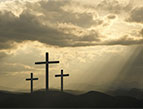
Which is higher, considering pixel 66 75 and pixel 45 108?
pixel 66 75

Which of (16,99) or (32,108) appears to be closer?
(32,108)

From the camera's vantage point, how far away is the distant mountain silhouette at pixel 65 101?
5382cm

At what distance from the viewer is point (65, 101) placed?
5525 centimetres

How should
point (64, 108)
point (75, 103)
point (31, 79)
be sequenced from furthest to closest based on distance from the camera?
1. point (31, 79)
2. point (75, 103)
3. point (64, 108)

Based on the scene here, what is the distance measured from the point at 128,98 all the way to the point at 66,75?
1303cm

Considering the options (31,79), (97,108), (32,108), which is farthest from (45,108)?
(31,79)

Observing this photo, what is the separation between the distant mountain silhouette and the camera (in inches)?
2119

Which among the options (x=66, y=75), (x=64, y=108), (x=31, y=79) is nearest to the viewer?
(x=64, y=108)

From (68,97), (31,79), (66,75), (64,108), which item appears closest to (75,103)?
(68,97)

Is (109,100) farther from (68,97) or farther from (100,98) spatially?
(68,97)

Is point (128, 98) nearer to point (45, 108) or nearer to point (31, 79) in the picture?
point (45, 108)

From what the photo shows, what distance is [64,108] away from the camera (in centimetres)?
4725

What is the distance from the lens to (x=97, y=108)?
48656mm

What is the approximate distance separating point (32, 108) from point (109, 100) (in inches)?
537
